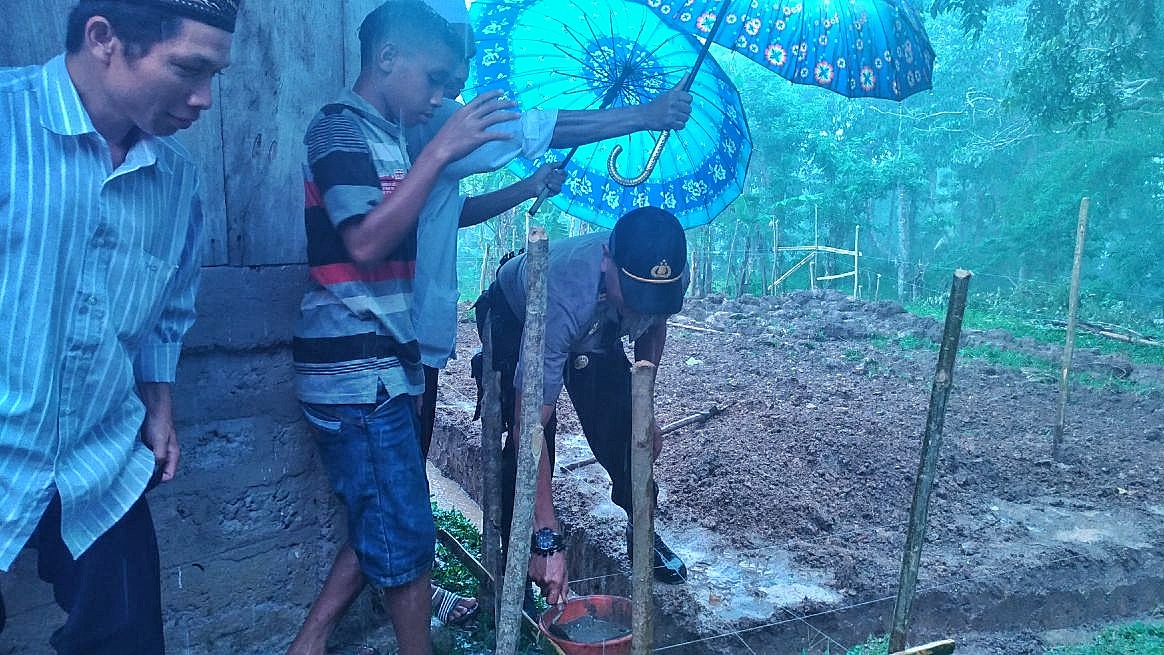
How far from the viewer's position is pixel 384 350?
2.21 metres

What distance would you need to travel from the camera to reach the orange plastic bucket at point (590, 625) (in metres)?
2.54

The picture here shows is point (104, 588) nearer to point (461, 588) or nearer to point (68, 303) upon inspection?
point (68, 303)

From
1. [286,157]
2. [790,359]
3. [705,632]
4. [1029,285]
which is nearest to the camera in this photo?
[286,157]

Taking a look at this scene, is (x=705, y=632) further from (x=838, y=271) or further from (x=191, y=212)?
(x=838, y=271)

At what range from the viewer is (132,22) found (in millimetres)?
1540

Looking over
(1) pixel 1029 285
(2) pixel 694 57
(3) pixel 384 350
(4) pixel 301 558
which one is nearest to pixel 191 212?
(3) pixel 384 350

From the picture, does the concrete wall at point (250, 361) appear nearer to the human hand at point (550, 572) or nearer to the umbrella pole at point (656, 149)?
the human hand at point (550, 572)

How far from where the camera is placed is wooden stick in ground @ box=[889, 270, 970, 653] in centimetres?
221

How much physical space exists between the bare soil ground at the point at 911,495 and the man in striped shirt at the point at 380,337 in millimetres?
1706

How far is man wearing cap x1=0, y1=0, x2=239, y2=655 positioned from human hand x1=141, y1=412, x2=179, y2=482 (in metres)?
0.07

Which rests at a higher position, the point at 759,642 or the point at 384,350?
the point at 384,350

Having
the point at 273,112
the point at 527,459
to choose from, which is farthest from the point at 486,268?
the point at 527,459

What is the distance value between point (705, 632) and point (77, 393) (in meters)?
2.52

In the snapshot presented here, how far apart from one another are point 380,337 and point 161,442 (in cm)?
58
